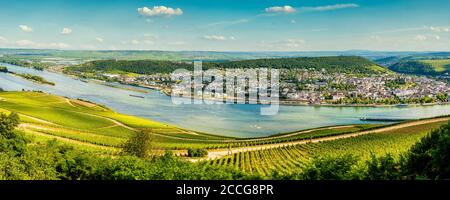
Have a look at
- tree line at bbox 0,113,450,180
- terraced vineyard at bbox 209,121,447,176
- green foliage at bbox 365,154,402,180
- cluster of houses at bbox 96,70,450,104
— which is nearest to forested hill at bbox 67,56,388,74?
cluster of houses at bbox 96,70,450,104

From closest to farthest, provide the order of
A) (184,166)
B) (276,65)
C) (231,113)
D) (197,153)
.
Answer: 1. (184,166)
2. (197,153)
3. (231,113)
4. (276,65)

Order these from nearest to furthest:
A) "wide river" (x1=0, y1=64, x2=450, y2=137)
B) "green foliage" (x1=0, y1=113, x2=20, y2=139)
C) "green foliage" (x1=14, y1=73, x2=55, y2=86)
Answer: "green foliage" (x1=0, y1=113, x2=20, y2=139) → "green foliage" (x1=14, y1=73, x2=55, y2=86) → "wide river" (x1=0, y1=64, x2=450, y2=137)

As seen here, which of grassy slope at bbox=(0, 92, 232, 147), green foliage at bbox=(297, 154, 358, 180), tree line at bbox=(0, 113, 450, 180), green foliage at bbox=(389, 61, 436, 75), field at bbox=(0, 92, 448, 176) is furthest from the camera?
green foliage at bbox=(389, 61, 436, 75)

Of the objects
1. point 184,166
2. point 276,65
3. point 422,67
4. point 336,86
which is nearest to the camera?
point 184,166

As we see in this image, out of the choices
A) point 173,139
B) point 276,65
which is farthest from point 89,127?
point 276,65

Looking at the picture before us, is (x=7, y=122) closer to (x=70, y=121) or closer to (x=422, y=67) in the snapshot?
(x=70, y=121)

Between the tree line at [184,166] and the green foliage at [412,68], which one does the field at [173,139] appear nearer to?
the tree line at [184,166]

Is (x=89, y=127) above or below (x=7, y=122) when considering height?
below

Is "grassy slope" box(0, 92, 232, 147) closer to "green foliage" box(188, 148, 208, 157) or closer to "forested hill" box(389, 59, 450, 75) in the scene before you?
"green foliage" box(188, 148, 208, 157)
